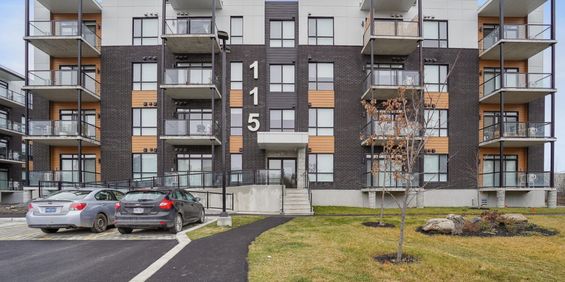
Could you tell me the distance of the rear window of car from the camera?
12148mm

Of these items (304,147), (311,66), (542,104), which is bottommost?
(304,147)

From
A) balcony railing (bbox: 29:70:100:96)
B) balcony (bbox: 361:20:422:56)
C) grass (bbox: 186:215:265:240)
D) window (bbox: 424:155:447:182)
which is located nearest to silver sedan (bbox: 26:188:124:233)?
grass (bbox: 186:215:265:240)

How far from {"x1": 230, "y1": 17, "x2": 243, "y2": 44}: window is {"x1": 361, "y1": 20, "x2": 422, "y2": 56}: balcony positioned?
836 cm

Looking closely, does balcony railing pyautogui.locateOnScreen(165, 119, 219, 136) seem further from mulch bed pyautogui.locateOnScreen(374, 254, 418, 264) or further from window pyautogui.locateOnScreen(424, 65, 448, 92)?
mulch bed pyautogui.locateOnScreen(374, 254, 418, 264)

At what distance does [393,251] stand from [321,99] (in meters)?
18.0

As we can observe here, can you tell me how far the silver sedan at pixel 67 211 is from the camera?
39.1 ft

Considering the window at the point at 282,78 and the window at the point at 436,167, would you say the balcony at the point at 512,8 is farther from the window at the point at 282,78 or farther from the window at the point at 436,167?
the window at the point at 282,78

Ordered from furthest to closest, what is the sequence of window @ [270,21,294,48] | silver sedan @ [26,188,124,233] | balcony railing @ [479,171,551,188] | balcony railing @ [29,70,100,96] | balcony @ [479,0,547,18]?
window @ [270,21,294,48] → balcony @ [479,0,547,18] → balcony railing @ [479,171,551,188] → balcony railing @ [29,70,100,96] → silver sedan @ [26,188,124,233]

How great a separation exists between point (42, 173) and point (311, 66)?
740 inches

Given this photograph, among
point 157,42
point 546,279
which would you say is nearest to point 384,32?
point 157,42

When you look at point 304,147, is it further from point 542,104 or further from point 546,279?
point 546,279

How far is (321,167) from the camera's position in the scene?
25.6 m

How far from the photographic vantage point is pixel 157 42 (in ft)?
85.9

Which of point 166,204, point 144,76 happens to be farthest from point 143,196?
point 144,76
